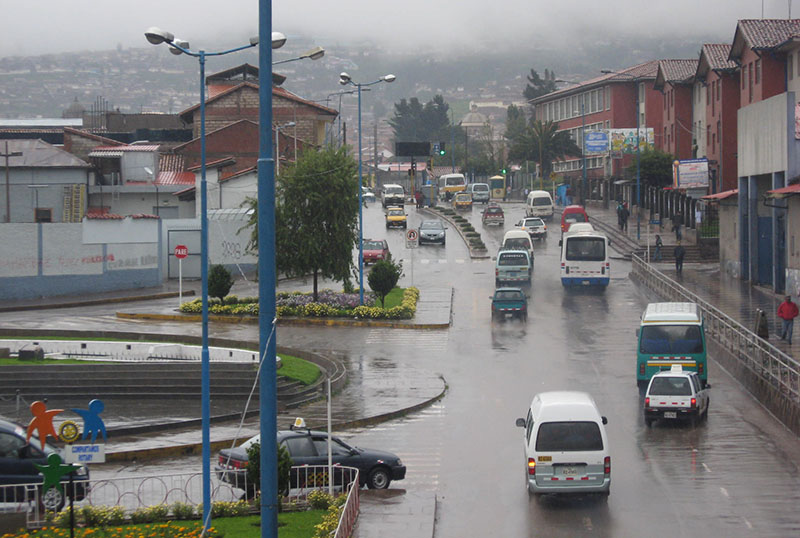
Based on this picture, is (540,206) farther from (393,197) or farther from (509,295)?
(509,295)

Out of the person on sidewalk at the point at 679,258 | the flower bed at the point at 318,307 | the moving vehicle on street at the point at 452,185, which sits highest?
the moving vehicle on street at the point at 452,185

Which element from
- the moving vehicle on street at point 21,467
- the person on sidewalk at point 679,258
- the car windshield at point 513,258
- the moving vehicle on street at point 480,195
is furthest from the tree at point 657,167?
the moving vehicle on street at point 21,467

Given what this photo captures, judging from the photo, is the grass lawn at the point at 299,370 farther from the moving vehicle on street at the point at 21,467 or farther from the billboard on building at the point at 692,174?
the billboard on building at the point at 692,174

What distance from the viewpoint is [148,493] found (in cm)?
1858

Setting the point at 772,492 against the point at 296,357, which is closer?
the point at 772,492

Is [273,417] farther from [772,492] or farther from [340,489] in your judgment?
[772,492]

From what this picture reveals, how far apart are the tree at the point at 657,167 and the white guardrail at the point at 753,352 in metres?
39.5

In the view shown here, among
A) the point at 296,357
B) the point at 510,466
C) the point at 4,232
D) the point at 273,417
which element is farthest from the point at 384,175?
the point at 273,417

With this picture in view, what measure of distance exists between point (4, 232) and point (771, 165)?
34285mm

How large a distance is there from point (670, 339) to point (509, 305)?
13.3 metres

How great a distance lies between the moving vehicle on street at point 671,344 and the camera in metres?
28.7

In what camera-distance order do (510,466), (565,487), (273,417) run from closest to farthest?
(273,417)
(565,487)
(510,466)

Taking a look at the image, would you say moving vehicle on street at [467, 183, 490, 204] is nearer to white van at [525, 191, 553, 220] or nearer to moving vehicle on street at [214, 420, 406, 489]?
white van at [525, 191, 553, 220]

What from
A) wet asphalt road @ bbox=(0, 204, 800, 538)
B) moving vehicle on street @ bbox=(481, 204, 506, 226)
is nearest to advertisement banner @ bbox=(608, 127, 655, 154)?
moving vehicle on street @ bbox=(481, 204, 506, 226)
